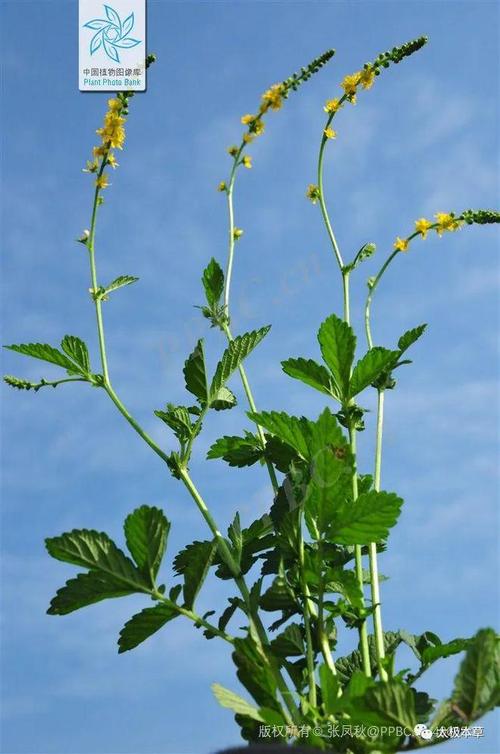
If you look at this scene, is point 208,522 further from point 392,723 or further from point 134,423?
point 392,723

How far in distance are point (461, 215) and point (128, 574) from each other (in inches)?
47.5

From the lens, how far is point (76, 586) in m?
1.64

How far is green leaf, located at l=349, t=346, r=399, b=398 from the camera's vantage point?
5.90 feet

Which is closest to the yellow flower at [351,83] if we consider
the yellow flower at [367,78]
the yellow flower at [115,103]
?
the yellow flower at [367,78]

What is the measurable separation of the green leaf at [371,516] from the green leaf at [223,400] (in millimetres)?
478

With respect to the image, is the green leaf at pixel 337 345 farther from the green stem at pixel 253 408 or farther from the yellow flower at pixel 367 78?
the yellow flower at pixel 367 78

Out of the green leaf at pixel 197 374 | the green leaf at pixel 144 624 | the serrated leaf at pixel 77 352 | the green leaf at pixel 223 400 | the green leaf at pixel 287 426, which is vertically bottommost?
the green leaf at pixel 144 624

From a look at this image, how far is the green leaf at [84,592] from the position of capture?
1637mm

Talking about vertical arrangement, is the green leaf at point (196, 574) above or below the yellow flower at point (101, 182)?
below

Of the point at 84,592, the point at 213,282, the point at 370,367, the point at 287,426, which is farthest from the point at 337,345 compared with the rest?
the point at 84,592

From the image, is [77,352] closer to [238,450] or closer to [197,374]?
[197,374]

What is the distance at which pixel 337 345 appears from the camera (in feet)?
5.84

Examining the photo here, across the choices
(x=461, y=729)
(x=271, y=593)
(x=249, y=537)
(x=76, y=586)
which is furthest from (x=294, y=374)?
(x=461, y=729)

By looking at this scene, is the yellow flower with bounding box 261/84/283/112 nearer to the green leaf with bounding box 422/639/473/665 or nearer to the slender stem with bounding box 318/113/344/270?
the slender stem with bounding box 318/113/344/270
